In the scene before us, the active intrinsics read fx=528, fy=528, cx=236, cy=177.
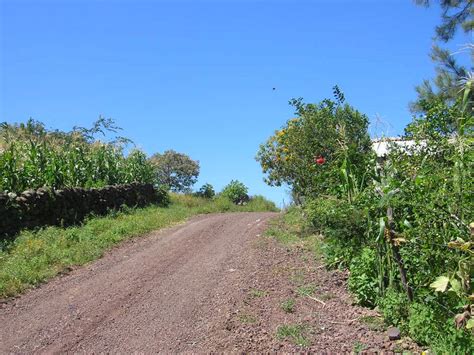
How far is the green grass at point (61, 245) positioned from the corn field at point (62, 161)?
160 centimetres

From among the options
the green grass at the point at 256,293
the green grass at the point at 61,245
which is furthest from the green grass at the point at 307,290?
the green grass at the point at 61,245

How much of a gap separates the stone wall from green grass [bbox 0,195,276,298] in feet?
1.25

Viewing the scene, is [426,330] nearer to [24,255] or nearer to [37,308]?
[37,308]

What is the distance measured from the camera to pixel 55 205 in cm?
1403

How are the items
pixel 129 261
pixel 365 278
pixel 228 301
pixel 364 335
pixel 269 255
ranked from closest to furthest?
1. pixel 364 335
2. pixel 365 278
3. pixel 228 301
4. pixel 269 255
5. pixel 129 261

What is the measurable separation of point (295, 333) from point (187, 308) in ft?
5.65

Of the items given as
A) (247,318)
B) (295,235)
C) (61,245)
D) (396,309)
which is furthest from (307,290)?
(61,245)

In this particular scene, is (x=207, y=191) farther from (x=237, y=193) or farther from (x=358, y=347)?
(x=358, y=347)

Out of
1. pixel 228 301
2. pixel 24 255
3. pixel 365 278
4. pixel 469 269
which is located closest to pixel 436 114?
pixel 365 278

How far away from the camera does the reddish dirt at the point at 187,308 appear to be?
557 cm

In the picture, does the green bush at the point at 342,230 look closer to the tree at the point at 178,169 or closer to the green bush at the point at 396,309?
the green bush at the point at 396,309

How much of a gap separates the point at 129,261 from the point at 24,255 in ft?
7.06

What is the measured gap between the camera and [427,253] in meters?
4.87

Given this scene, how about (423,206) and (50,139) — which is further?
(50,139)
